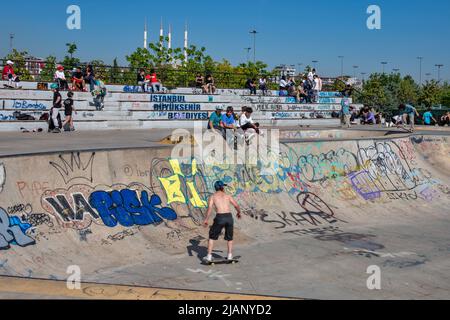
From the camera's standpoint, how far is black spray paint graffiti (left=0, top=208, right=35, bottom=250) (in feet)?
34.4

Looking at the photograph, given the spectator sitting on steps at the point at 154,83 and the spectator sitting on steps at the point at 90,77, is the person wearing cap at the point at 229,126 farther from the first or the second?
the spectator sitting on steps at the point at 154,83

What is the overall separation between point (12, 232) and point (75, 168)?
7.93 ft

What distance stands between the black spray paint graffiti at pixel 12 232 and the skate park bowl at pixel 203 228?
0.08ft

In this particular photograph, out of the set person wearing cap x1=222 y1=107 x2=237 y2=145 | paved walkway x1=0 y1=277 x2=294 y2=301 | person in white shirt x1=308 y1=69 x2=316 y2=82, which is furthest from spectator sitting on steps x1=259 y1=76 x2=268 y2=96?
paved walkway x1=0 y1=277 x2=294 y2=301

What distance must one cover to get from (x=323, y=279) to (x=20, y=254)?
5.73 m

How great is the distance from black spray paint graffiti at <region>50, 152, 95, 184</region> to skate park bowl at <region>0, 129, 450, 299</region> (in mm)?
25

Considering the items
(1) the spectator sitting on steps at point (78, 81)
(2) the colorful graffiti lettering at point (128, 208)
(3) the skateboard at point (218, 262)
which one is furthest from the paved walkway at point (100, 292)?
(1) the spectator sitting on steps at point (78, 81)

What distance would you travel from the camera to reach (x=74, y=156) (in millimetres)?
12766

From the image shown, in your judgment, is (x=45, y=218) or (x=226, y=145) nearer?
(x=45, y=218)

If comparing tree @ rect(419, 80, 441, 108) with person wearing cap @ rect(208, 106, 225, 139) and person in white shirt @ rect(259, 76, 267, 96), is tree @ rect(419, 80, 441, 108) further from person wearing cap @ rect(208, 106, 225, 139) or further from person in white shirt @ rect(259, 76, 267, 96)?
person wearing cap @ rect(208, 106, 225, 139)

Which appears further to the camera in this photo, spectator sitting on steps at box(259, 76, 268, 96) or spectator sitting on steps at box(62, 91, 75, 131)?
spectator sitting on steps at box(259, 76, 268, 96)

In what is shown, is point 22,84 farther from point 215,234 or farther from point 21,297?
point 21,297

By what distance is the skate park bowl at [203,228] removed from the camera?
1005cm
